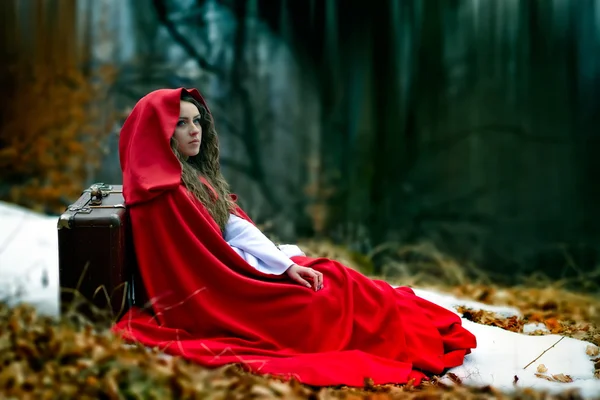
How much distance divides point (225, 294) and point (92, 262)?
1.89 ft

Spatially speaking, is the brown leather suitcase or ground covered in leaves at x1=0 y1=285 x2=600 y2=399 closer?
ground covered in leaves at x1=0 y1=285 x2=600 y2=399

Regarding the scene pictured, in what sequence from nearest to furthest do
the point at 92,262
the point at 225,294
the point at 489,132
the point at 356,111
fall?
1. the point at 92,262
2. the point at 225,294
3. the point at 489,132
4. the point at 356,111

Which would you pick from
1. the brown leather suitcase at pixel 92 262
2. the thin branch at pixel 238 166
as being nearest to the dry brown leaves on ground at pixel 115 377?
the brown leather suitcase at pixel 92 262

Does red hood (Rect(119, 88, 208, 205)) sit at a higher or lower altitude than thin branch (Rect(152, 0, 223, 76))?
lower

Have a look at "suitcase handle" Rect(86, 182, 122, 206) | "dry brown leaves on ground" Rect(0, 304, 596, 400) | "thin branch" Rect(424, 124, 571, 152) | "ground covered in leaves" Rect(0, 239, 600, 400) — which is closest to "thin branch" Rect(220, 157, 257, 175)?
"thin branch" Rect(424, 124, 571, 152)

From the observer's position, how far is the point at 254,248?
2.90 m

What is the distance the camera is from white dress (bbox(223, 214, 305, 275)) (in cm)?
288

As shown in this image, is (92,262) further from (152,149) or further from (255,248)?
(255,248)

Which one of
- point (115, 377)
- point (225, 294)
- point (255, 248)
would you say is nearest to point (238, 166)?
point (255, 248)

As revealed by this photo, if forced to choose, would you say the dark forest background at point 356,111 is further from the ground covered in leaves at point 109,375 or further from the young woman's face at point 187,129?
the ground covered in leaves at point 109,375

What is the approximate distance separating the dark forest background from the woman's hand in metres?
4.00

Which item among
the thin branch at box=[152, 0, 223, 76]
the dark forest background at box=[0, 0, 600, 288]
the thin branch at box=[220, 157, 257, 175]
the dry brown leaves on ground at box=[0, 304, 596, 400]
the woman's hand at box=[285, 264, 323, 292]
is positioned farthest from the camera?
the thin branch at box=[220, 157, 257, 175]

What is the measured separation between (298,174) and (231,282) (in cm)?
460

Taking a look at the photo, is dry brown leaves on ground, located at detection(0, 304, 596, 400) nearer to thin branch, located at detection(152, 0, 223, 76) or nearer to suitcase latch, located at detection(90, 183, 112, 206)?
suitcase latch, located at detection(90, 183, 112, 206)
